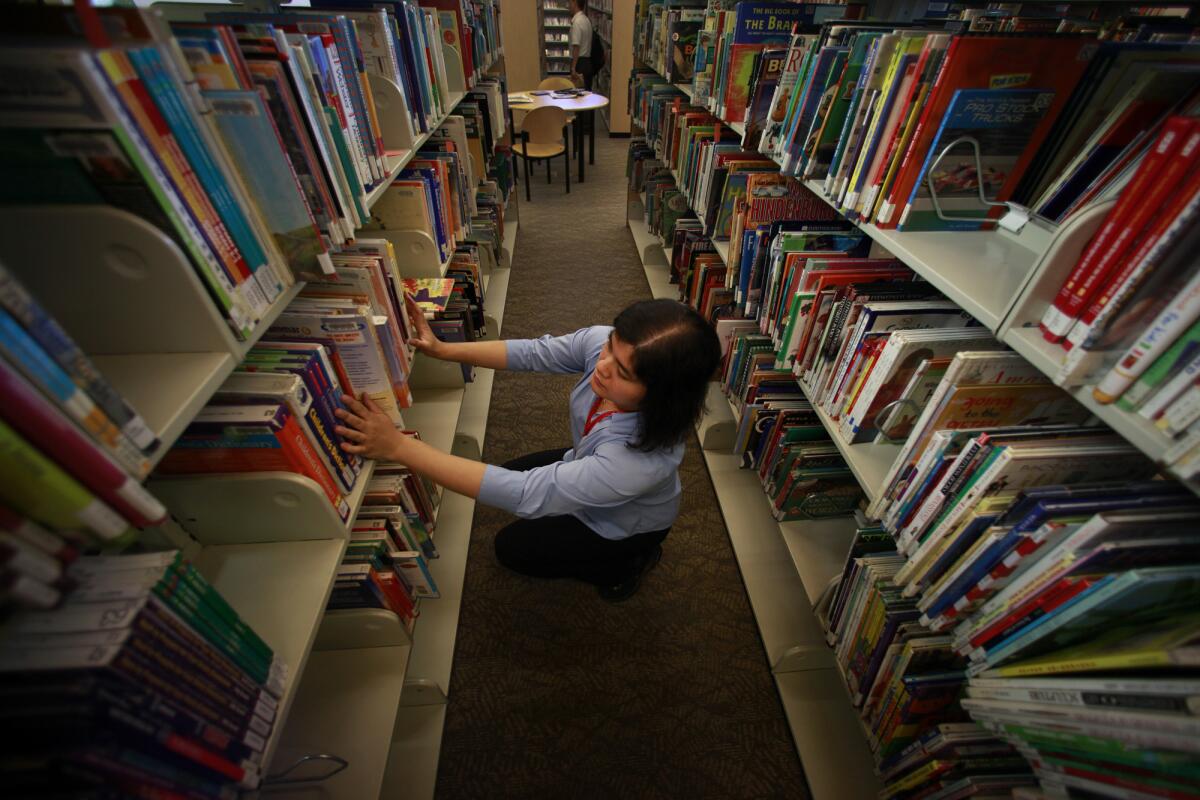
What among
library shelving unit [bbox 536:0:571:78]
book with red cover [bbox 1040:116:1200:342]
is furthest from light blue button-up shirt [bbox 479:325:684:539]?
library shelving unit [bbox 536:0:571:78]

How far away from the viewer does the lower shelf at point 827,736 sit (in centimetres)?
134

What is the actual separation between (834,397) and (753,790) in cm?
115

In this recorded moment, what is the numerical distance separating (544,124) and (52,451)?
472 centimetres

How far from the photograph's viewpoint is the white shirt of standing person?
6.02 meters

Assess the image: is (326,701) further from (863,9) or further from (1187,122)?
(863,9)

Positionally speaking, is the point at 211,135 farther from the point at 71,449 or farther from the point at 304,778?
the point at 304,778

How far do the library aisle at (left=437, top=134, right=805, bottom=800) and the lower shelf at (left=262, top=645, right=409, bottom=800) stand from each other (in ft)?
0.83

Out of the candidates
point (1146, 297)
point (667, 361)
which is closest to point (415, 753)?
point (667, 361)

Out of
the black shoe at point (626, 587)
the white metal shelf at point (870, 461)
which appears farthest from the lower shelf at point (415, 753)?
the white metal shelf at point (870, 461)

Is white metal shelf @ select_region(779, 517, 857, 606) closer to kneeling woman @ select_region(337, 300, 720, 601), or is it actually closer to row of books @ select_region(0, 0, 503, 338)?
kneeling woman @ select_region(337, 300, 720, 601)

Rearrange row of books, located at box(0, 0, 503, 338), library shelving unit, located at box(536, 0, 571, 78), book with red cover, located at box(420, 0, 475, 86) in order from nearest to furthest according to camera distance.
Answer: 1. row of books, located at box(0, 0, 503, 338)
2. book with red cover, located at box(420, 0, 475, 86)
3. library shelving unit, located at box(536, 0, 571, 78)

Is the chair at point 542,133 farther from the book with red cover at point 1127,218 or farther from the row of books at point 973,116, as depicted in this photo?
the book with red cover at point 1127,218

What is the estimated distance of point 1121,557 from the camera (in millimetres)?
655

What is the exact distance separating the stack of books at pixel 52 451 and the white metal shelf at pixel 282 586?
0.40m
